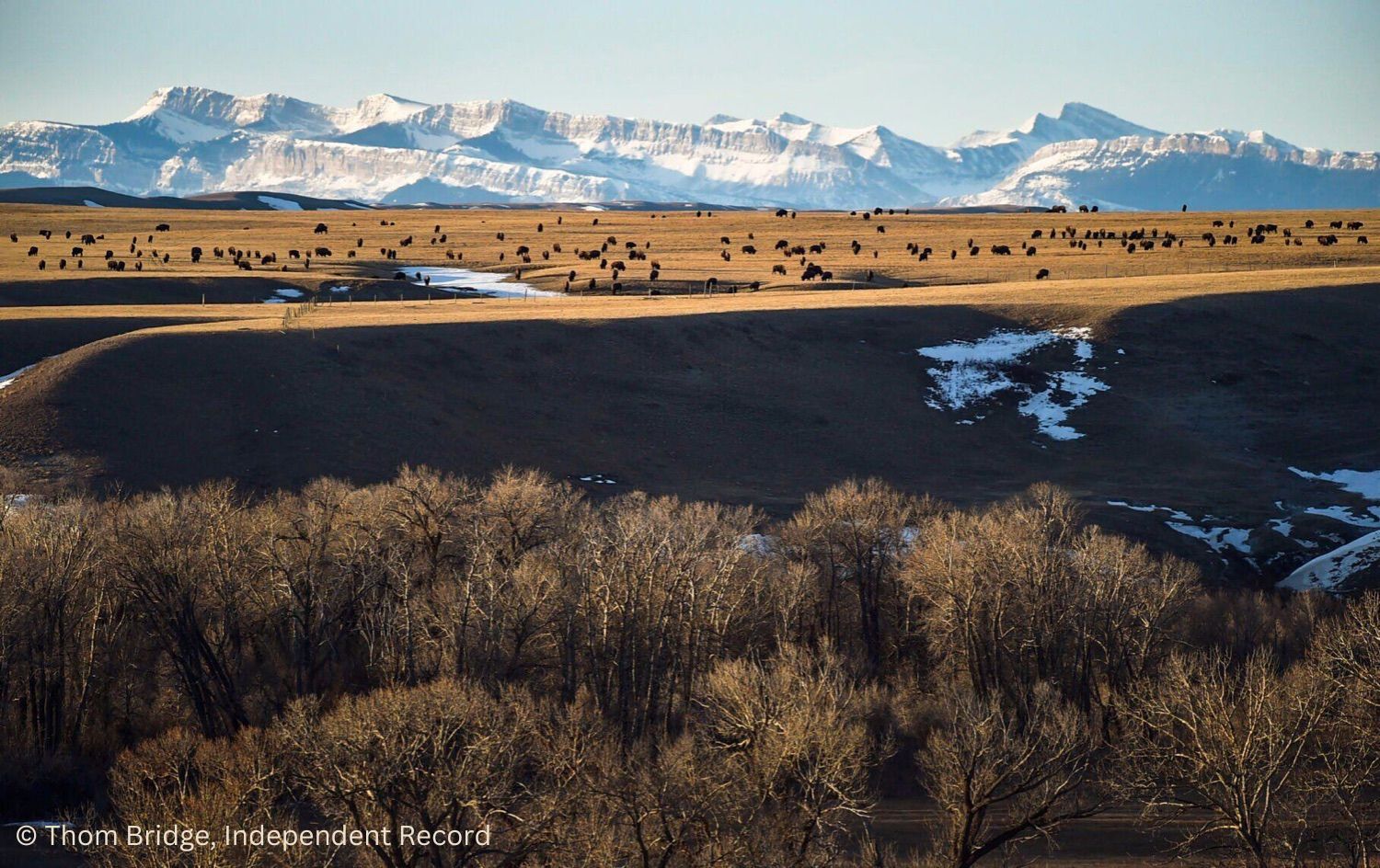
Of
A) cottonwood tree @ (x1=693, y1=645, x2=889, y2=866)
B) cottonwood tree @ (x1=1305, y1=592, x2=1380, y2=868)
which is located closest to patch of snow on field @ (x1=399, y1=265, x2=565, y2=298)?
cottonwood tree @ (x1=693, y1=645, x2=889, y2=866)

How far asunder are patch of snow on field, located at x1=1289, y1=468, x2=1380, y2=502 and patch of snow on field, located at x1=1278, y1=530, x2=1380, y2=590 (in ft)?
29.1

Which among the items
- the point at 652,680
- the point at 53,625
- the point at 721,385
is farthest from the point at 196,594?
the point at 721,385

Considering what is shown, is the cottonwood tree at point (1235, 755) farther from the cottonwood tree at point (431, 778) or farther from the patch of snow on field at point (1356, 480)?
the patch of snow on field at point (1356, 480)

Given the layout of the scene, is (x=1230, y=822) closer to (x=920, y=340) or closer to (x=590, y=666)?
(x=590, y=666)

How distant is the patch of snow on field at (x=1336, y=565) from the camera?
2110 inches

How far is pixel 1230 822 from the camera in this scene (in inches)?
1176

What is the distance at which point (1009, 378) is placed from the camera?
78.0 m

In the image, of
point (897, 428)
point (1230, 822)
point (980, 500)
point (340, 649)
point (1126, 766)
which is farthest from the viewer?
point (897, 428)

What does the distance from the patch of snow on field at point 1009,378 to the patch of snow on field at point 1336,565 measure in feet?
59.4

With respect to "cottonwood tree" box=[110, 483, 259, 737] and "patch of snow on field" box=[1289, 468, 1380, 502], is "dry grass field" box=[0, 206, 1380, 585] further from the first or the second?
"cottonwood tree" box=[110, 483, 259, 737]

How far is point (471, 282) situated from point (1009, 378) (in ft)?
145

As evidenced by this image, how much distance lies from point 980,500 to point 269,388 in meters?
33.2

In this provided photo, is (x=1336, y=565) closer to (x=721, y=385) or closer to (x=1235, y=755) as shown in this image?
(x=1235, y=755)

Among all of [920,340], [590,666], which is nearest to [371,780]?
[590,666]
